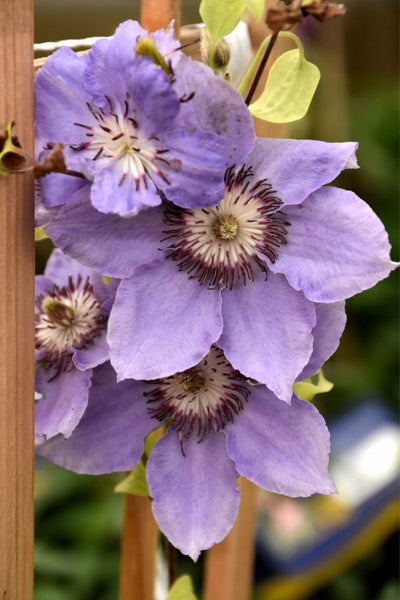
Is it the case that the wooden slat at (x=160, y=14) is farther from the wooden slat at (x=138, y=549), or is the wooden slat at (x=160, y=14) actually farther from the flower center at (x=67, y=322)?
the wooden slat at (x=138, y=549)

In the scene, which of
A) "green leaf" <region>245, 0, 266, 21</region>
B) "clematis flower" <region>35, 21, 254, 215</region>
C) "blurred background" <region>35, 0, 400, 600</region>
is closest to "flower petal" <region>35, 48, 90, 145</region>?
Result: "clematis flower" <region>35, 21, 254, 215</region>

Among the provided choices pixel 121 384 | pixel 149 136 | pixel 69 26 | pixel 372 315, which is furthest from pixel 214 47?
pixel 69 26

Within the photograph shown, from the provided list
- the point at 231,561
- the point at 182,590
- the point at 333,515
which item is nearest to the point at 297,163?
the point at 182,590

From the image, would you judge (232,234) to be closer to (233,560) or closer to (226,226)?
(226,226)

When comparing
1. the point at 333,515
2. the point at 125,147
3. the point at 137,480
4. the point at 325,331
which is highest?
the point at 125,147

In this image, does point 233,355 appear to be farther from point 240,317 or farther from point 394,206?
point 394,206

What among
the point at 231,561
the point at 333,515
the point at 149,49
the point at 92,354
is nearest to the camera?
the point at 149,49
